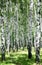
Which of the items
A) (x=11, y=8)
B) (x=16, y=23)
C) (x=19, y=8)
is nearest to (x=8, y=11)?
(x=11, y=8)

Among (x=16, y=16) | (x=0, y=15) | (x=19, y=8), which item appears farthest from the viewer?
(x=16, y=16)

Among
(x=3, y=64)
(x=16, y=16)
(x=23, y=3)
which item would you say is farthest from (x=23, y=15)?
(x=3, y=64)

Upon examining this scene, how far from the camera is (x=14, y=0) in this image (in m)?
33.2

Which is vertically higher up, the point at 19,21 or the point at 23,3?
the point at 23,3

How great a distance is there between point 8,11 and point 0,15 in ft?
29.4

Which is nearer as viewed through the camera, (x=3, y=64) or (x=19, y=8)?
(x=3, y=64)

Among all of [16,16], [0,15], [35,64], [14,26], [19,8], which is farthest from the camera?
[14,26]

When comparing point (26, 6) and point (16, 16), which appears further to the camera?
point (16, 16)

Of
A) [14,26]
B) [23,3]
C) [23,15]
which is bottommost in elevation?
[14,26]

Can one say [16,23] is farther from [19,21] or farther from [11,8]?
[11,8]

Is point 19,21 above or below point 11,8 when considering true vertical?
below

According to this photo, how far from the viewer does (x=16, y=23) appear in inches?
1594

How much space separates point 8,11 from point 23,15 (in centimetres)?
502

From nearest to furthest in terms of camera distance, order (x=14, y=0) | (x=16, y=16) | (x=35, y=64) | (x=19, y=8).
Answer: (x=35, y=64), (x=14, y=0), (x=19, y=8), (x=16, y=16)
